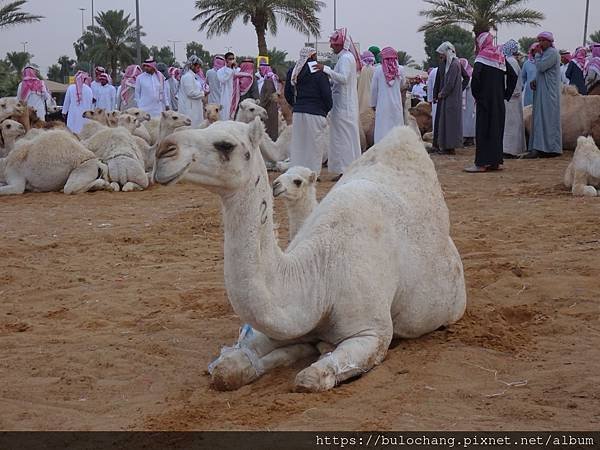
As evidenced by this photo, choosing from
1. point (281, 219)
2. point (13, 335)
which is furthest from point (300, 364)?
point (281, 219)

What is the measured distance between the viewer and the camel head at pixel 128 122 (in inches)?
612

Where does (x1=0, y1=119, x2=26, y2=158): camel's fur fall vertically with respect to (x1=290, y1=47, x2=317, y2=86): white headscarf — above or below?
below

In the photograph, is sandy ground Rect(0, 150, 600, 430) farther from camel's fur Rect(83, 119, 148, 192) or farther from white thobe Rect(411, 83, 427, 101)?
white thobe Rect(411, 83, 427, 101)

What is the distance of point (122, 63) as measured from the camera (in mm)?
46844

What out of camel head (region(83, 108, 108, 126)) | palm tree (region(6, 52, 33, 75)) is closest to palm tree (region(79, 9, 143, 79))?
palm tree (region(6, 52, 33, 75))

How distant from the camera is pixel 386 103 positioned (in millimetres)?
14852

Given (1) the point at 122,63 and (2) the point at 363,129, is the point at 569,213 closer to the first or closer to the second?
(2) the point at 363,129

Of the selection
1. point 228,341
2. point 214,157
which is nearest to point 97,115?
point 228,341

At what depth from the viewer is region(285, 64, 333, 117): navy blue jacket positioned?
11.7m

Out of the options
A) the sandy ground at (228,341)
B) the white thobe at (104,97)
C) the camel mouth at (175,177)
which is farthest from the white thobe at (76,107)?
the camel mouth at (175,177)

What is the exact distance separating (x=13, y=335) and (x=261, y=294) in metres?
2.29

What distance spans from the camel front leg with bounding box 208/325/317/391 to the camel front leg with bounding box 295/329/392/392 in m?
0.24

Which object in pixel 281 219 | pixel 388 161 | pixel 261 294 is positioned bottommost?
pixel 281 219

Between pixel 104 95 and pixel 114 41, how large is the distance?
24089 millimetres
